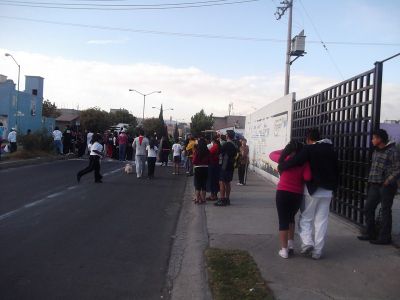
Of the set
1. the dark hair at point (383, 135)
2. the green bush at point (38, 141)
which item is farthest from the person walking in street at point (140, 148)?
the dark hair at point (383, 135)

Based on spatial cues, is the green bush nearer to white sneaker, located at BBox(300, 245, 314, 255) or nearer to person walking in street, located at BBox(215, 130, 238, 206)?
person walking in street, located at BBox(215, 130, 238, 206)

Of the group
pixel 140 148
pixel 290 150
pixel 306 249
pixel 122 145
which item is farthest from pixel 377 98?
pixel 122 145

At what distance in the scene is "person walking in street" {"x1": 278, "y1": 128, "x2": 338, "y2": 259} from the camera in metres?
6.36

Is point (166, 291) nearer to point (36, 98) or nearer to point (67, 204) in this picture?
point (67, 204)

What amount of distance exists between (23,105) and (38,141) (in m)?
26.7

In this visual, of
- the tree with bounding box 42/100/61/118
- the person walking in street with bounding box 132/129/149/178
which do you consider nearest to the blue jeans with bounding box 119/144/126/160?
the person walking in street with bounding box 132/129/149/178

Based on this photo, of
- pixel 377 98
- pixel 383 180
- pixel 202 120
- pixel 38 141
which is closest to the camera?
pixel 383 180

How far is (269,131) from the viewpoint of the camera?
18234 mm

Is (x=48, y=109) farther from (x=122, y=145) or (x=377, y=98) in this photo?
(x=377, y=98)

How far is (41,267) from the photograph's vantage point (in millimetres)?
5934

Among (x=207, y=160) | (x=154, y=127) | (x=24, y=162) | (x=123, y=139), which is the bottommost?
(x=24, y=162)

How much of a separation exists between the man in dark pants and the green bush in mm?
19958

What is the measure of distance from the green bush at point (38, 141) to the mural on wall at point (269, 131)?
34.9 ft

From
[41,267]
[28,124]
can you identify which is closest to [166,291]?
[41,267]
